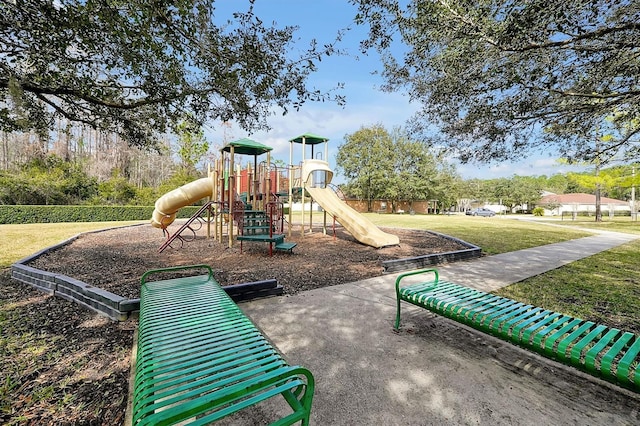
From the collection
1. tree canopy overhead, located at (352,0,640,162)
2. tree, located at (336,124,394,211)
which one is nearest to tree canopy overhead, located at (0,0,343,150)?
tree canopy overhead, located at (352,0,640,162)

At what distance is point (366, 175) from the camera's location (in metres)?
39.7

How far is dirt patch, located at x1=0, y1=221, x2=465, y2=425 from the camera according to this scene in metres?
2.26

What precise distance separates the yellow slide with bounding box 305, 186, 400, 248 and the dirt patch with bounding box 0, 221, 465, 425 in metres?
0.92

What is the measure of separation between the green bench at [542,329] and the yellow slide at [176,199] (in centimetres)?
997

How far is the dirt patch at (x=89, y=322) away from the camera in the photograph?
2260 mm

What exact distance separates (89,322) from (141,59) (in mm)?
3795

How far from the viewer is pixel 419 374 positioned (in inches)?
103

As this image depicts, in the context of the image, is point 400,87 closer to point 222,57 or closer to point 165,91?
point 222,57

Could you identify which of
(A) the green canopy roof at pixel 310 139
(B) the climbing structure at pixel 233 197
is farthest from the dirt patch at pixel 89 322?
(A) the green canopy roof at pixel 310 139

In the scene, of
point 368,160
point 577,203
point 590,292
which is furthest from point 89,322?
point 577,203

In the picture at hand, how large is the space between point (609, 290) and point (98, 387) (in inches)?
302

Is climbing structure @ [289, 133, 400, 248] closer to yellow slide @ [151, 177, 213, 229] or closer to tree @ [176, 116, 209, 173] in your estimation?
yellow slide @ [151, 177, 213, 229]

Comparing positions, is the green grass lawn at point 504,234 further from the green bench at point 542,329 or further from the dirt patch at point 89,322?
the green bench at point 542,329

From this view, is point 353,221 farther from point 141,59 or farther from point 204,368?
point 204,368
